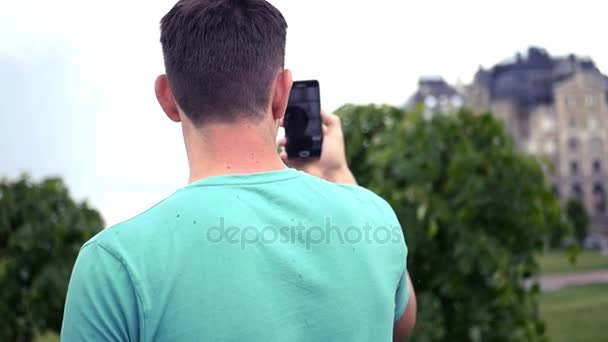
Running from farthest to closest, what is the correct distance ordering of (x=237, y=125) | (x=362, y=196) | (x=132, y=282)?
(x=362, y=196)
(x=237, y=125)
(x=132, y=282)

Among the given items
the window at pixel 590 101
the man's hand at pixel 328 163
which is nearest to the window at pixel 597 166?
the window at pixel 590 101

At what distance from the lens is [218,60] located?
120 centimetres

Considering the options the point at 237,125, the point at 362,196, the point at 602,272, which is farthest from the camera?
the point at 602,272

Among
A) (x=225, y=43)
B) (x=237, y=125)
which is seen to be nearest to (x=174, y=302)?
(x=237, y=125)

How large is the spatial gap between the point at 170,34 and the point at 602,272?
23.7 m

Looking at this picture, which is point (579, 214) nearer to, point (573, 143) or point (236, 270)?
point (573, 143)

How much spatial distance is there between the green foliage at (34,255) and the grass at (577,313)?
772 centimetres

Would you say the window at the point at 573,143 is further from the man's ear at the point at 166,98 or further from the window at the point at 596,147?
the man's ear at the point at 166,98

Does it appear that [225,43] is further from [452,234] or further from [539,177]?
[539,177]

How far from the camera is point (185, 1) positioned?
4.12ft

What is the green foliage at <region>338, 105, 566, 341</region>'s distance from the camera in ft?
13.8

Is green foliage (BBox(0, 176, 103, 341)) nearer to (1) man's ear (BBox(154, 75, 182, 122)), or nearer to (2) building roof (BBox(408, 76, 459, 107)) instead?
(2) building roof (BBox(408, 76, 459, 107))

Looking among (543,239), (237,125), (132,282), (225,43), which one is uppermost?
(225,43)
